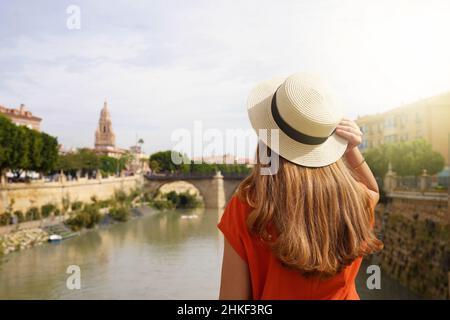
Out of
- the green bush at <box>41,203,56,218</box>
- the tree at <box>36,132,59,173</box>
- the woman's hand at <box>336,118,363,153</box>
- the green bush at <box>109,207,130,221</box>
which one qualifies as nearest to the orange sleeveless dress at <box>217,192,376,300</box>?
the woman's hand at <box>336,118,363,153</box>

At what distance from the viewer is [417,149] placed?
15.9m

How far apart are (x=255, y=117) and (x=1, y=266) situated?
43.5 feet

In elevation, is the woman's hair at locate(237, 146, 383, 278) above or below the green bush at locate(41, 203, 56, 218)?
above

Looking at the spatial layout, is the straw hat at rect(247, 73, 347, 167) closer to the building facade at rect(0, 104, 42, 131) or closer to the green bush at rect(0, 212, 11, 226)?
the green bush at rect(0, 212, 11, 226)

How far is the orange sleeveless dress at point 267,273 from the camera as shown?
0.91 metres

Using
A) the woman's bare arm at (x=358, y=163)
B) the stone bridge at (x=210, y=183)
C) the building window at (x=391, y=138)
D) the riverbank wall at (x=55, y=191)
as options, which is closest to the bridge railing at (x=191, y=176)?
the stone bridge at (x=210, y=183)

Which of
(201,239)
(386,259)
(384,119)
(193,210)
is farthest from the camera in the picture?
(193,210)

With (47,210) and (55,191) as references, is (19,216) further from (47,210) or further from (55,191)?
(55,191)

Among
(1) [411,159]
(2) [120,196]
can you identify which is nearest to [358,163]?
(1) [411,159]

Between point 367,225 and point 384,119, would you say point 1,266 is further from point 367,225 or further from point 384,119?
point 384,119

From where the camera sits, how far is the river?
34.9 feet

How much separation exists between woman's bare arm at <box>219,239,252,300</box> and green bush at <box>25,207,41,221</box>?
706 inches

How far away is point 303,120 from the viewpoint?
0.96 meters
